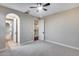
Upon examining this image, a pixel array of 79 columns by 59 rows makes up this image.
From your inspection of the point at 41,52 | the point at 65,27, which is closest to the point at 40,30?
the point at 65,27

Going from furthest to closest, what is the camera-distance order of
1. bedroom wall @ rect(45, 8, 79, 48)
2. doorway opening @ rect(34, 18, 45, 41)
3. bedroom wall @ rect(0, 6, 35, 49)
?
1. doorway opening @ rect(34, 18, 45, 41)
2. bedroom wall @ rect(45, 8, 79, 48)
3. bedroom wall @ rect(0, 6, 35, 49)

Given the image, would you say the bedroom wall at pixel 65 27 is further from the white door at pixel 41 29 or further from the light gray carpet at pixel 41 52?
the white door at pixel 41 29

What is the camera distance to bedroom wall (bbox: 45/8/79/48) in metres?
4.14

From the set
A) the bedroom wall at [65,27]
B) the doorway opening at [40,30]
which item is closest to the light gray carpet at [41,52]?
the bedroom wall at [65,27]

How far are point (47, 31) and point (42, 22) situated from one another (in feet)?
3.74

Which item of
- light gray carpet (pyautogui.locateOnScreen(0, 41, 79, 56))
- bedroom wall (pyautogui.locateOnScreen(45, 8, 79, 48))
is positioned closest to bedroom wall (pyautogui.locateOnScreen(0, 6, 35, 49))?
light gray carpet (pyautogui.locateOnScreen(0, 41, 79, 56))

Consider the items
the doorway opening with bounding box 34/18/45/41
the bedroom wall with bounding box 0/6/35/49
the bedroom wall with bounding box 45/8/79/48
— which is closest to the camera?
the bedroom wall with bounding box 0/6/35/49

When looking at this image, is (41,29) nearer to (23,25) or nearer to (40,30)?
(40,30)

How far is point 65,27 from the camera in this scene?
4742 millimetres

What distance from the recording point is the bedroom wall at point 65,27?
4.14 meters

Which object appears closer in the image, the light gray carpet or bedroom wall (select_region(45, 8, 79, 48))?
the light gray carpet

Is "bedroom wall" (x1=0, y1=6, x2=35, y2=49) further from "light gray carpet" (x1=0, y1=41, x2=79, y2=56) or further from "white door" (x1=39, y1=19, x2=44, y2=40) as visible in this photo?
"white door" (x1=39, y1=19, x2=44, y2=40)

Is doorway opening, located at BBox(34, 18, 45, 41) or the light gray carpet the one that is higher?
doorway opening, located at BBox(34, 18, 45, 41)

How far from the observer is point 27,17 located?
223 inches
